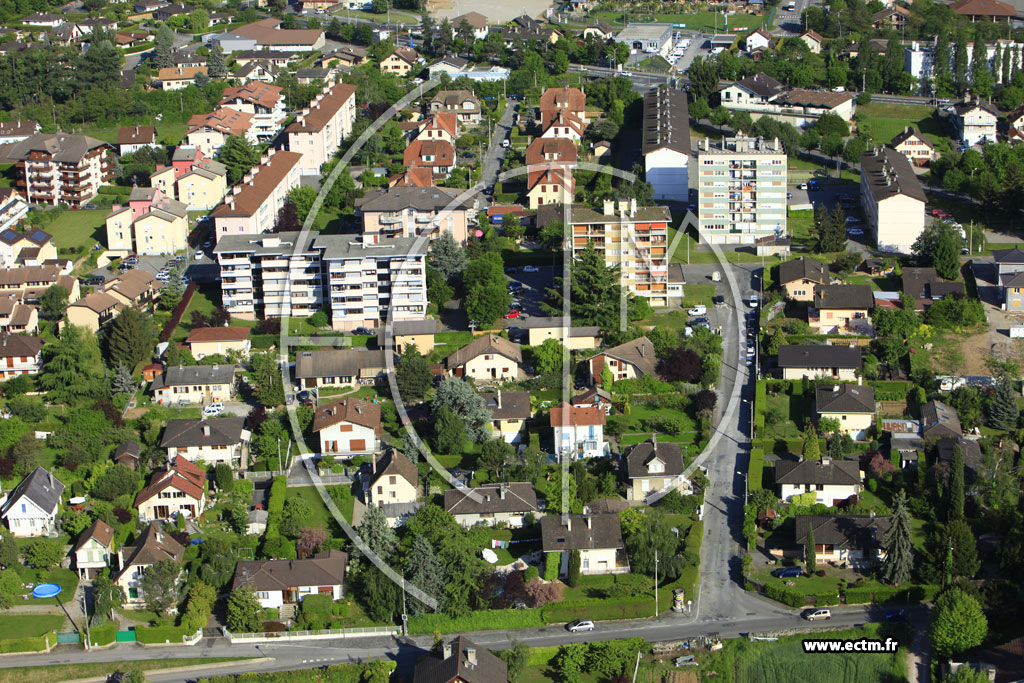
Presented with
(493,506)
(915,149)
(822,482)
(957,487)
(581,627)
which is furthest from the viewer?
(915,149)

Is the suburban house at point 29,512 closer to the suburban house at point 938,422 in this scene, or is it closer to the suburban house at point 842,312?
the suburban house at point 938,422

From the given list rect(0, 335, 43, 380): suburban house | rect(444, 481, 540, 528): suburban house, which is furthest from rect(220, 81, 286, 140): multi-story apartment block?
rect(444, 481, 540, 528): suburban house

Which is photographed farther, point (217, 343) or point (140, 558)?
point (217, 343)

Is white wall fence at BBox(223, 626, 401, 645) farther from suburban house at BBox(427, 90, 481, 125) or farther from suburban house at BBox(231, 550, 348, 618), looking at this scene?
suburban house at BBox(427, 90, 481, 125)

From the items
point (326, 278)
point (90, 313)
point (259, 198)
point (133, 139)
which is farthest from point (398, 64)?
point (90, 313)

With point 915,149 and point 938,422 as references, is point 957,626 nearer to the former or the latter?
point 938,422

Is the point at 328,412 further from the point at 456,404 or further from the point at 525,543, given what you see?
the point at 525,543
